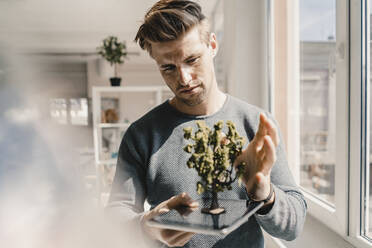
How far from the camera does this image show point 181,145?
655 millimetres

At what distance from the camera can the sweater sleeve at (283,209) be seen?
0.54 meters

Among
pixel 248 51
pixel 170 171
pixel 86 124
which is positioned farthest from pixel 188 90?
pixel 248 51

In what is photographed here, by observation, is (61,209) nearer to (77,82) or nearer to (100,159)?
(77,82)

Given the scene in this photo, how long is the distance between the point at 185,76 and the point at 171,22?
97mm

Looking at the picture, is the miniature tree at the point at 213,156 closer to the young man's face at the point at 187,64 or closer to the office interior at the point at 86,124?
the young man's face at the point at 187,64

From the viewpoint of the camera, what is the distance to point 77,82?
82cm

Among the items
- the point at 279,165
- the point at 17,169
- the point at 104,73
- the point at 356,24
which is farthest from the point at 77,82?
the point at 104,73

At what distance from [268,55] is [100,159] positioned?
1392 millimetres

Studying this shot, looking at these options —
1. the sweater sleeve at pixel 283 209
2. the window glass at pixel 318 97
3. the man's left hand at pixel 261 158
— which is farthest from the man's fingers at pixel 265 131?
the window glass at pixel 318 97

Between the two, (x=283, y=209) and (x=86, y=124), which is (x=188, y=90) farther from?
(x=86, y=124)

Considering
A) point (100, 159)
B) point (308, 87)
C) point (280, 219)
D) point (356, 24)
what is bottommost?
point (100, 159)

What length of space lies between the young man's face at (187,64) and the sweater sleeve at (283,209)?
0.63 feet

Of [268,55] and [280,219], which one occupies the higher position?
[268,55]

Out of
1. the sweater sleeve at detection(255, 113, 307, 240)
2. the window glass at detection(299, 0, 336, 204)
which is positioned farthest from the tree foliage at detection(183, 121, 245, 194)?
the window glass at detection(299, 0, 336, 204)
